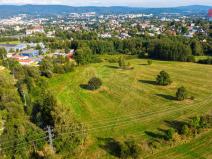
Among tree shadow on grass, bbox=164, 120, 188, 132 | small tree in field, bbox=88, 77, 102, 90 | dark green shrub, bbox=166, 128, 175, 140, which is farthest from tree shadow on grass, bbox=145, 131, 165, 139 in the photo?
small tree in field, bbox=88, 77, 102, 90

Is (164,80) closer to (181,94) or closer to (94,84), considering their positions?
(181,94)

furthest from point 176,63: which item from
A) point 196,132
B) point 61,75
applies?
point 196,132

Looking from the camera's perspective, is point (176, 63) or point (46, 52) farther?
point (46, 52)

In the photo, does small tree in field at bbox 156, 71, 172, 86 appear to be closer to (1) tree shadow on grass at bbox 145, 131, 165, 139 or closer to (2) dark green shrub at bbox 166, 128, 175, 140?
(1) tree shadow on grass at bbox 145, 131, 165, 139

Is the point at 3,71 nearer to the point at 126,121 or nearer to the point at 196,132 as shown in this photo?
the point at 126,121

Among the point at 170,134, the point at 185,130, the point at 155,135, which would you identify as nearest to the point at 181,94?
the point at 185,130

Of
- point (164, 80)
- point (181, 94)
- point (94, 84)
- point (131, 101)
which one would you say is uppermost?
point (181, 94)
